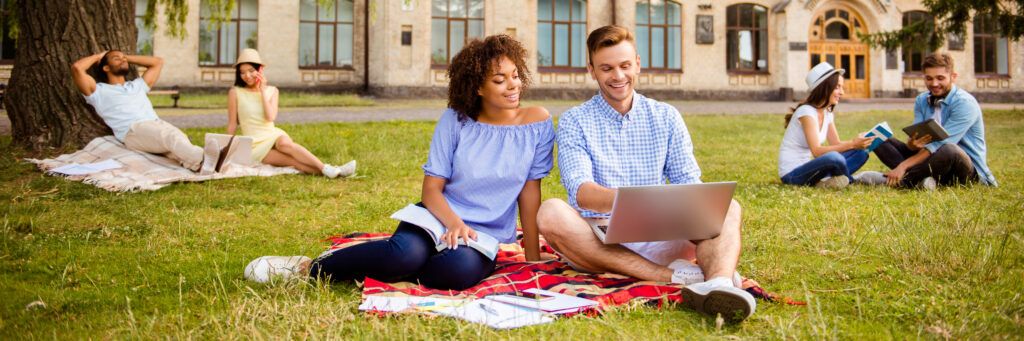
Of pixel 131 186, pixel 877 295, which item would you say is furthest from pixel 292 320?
pixel 131 186

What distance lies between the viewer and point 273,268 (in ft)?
11.7

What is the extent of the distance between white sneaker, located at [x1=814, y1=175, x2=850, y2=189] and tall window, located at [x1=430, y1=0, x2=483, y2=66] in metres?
18.5

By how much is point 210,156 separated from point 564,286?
4.93 metres

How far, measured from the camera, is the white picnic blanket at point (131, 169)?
22.3 ft

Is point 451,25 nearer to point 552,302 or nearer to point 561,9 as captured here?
Result: point 561,9

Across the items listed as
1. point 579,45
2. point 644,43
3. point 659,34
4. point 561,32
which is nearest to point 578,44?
point 579,45

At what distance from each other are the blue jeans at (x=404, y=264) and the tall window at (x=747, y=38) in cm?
2492

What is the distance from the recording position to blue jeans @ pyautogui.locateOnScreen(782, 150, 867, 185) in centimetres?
672

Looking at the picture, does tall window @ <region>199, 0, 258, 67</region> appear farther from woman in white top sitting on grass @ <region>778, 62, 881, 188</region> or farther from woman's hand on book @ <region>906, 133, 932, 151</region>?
woman's hand on book @ <region>906, 133, 932, 151</region>

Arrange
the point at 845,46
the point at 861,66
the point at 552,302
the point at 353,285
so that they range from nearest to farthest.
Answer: the point at 552,302
the point at 353,285
the point at 845,46
the point at 861,66

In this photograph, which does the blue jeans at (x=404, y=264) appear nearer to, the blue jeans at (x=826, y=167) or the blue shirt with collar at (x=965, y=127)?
the blue jeans at (x=826, y=167)

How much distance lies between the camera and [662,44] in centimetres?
2659

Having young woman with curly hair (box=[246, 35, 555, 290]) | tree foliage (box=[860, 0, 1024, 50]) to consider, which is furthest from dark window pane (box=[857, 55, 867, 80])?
young woman with curly hair (box=[246, 35, 555, 290])

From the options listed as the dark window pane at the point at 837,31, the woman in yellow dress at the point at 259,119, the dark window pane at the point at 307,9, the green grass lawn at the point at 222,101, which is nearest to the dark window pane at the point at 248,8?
the dark window pane at the point at 307,9
